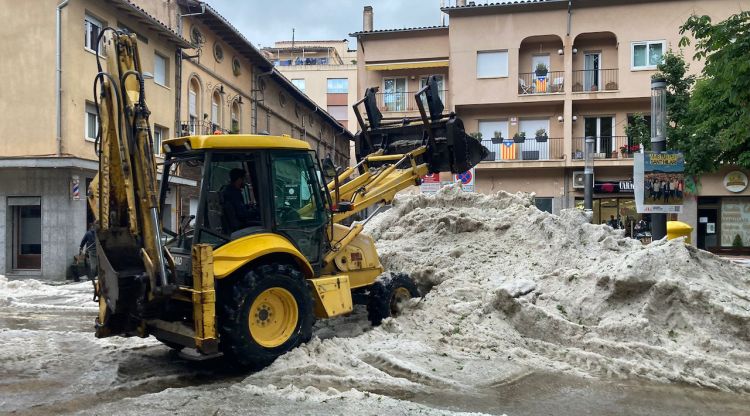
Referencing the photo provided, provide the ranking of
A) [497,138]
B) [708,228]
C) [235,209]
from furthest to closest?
[497,138] → [708,228] → [235,209]

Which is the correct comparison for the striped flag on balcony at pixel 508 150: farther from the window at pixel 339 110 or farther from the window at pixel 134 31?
the window at pixel 339 110

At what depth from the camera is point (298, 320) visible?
648 centimetres

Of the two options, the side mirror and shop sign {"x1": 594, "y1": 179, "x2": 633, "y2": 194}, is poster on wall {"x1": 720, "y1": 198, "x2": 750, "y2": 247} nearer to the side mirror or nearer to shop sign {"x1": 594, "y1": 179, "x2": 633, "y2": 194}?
shop sign {"x1": 594, "y1": 179, "x2": 633, "y2": 194}

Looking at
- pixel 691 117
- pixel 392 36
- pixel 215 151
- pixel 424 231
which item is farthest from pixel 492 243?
pixel 392 36

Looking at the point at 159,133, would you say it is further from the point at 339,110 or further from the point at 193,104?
the point at 339,110

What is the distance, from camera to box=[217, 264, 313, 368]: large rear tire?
5.93 meters

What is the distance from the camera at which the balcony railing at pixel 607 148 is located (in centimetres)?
2616

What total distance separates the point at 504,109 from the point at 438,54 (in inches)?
166

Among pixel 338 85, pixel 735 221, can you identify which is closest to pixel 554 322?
pixel 735 221

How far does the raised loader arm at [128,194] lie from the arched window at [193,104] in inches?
701

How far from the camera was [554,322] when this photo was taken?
7309 millimetres

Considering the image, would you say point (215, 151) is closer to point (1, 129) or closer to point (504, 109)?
point (1, 129)

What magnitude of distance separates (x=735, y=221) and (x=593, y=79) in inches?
335

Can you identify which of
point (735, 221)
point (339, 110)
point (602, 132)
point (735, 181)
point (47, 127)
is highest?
point (339, 110)
